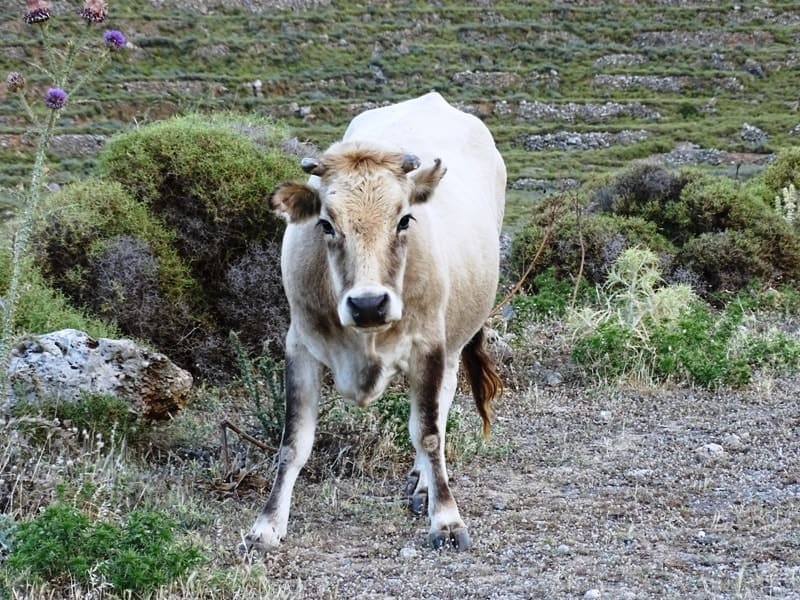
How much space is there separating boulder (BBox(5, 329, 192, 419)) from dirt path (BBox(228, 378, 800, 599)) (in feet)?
3.91

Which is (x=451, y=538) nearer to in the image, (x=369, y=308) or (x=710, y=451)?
(x=369, y=308)

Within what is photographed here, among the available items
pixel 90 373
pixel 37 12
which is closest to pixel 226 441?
pixel 90 373

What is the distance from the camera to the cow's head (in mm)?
5531

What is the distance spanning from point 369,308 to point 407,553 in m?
1.36

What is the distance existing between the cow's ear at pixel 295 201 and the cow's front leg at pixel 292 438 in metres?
0.78

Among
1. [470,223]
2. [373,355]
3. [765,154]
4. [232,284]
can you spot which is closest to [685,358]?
[470,223]

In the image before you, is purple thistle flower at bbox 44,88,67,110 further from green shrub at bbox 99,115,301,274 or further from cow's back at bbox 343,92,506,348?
green shrub at bbox 99,115,301,274

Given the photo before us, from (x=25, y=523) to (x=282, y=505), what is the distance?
147cm

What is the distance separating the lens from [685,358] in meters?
10.0

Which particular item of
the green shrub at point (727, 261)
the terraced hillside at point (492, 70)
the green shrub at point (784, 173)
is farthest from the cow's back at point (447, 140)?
the terraced hillside at point (492, 70)

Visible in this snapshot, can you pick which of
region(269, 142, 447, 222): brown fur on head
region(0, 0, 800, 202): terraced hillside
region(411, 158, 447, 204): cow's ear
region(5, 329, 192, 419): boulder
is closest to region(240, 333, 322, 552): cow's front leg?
region(269, 142, 447, 222): brown fur on head

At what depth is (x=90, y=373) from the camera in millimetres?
7207

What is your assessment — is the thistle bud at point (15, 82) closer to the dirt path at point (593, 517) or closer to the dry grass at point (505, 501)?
the dry grass at point (505, 501)

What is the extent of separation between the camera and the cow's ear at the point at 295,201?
601 centimetres
